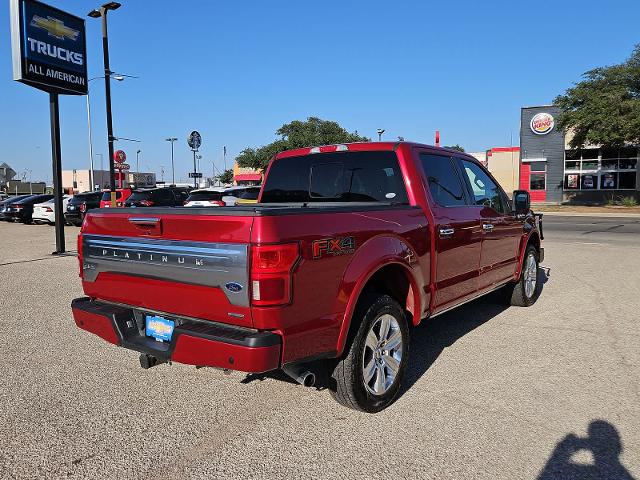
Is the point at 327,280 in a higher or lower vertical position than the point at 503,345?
higher

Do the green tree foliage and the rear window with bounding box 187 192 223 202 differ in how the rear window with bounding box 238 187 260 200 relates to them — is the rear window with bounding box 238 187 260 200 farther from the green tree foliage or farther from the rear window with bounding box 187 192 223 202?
the green tree foliage

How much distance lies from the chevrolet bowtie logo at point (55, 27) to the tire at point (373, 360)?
37.9 feet

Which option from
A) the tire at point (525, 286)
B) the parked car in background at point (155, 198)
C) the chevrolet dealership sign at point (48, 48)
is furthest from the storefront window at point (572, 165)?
the tire at point (525, 286)

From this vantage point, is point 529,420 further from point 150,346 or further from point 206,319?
point 150,346

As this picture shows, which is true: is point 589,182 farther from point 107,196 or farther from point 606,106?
point 107,196

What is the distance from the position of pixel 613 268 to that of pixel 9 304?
9986 millimetres

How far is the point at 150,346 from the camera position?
11.1 feet

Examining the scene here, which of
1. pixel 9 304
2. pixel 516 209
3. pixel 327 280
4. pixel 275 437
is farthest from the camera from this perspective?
pixel 9 304

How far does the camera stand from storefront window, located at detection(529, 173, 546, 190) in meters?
41.3

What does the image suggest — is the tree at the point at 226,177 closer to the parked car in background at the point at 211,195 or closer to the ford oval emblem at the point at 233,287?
the parked car in background at the point at 211,195

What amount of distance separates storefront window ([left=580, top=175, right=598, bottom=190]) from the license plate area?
41548mm

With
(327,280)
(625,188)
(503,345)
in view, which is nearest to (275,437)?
(327,280)

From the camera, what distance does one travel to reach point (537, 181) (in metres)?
41.5

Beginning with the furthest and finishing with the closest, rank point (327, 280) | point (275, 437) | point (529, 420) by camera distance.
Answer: point (529, 420) < point (275, 437) < point (327, 280)
